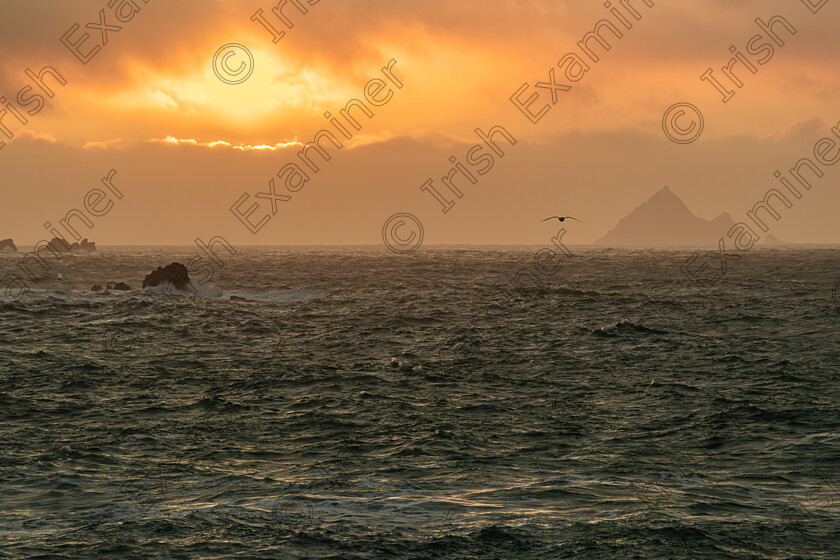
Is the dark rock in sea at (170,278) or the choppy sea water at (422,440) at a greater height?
the dark rock in sea at (170,278)

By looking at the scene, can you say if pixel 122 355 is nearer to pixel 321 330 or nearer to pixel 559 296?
pixel 321 330

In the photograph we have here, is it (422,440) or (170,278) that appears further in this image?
(170,278)

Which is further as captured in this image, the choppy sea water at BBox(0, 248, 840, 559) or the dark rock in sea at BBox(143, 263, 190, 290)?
the dark rock in sea at BBox(143, 263, 190, 290)

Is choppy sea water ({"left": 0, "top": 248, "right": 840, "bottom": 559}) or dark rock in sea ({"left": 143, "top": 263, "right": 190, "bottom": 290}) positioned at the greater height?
dark rock in sea ({"left": 143, "top": 263, "right": 190, "bottom": 290})

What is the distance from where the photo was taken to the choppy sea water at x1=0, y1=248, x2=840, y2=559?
1310 cm

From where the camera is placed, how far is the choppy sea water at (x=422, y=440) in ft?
43.0

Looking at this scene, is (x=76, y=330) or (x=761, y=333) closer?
(x=761, y=333)

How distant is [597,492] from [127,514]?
29.2ft

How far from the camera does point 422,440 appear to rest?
63.1 feet

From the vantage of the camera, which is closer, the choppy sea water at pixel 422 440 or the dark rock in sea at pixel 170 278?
the choppy sea water at pixel 422 440

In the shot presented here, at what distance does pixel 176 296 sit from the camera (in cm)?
5788

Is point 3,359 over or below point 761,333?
below

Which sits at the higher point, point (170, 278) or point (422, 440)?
point (170, 278)

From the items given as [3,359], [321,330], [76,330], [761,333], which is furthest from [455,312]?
[3,359]
